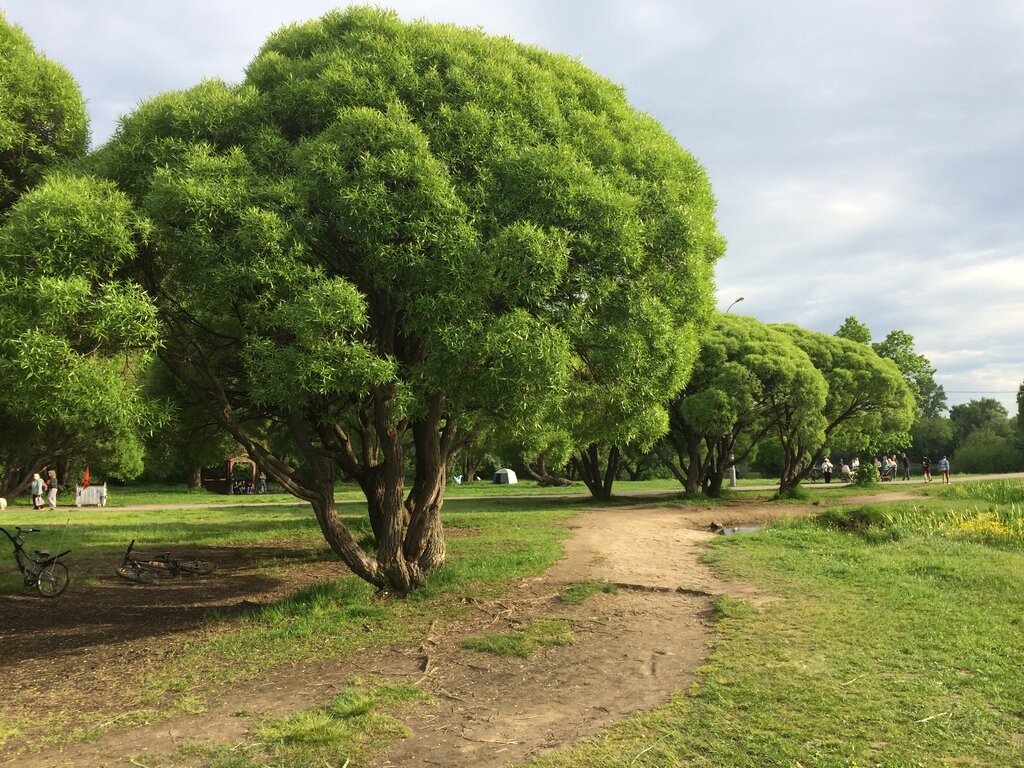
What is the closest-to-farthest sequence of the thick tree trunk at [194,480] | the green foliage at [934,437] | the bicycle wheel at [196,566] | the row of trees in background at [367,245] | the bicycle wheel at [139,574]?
the row of trees in background at [367,245] → the bicycle wheel at [139,574] → the bicycle wheel at [196,566] → the thick tree trunk at [194,480] → the green foliage at [934,437]

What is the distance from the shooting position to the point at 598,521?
1853 cm

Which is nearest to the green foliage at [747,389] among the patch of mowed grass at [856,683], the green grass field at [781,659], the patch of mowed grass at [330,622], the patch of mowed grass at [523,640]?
the green grass field at [781,659]

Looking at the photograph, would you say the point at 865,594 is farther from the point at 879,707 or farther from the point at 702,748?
the point at 702,748

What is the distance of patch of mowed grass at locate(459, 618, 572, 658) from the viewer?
691 cm

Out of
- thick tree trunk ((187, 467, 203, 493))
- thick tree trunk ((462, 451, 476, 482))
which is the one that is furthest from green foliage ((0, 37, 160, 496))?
thick tree trunk ((462, 451, 476, 482))

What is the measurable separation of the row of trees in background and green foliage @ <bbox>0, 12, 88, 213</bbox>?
36mm

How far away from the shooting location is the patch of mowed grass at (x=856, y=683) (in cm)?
427

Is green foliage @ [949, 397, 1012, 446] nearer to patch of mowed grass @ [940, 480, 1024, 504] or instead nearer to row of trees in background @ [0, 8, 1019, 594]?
patch of mowed grass @ [940, 480, 1024, 504]

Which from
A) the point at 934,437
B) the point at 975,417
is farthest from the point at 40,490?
the point at 975,417

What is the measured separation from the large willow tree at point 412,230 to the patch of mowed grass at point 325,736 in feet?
9.23

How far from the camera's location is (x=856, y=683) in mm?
5348

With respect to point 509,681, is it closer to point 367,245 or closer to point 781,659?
point 781,659

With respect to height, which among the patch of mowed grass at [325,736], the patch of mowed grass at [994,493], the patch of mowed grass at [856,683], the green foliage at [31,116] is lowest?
the patch of mowed grass at [325,736]

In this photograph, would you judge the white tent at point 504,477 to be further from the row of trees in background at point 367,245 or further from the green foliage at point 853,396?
the row of trees in background at point 367,245
